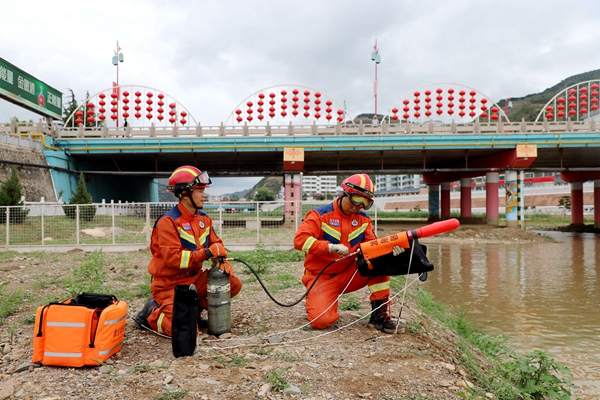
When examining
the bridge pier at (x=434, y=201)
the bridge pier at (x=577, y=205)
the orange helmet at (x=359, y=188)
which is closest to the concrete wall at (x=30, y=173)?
the orange helmet at (x=359, y=188)

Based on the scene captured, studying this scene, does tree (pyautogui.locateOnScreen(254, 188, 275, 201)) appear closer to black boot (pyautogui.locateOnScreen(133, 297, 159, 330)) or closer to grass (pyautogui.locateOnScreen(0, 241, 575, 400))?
grass (pyautogui.locateOnScreen(0, 241, 575, 400))

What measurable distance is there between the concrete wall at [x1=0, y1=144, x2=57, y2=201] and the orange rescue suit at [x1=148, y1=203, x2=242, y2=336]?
20.6 m

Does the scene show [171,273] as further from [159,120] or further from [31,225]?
[159,120]

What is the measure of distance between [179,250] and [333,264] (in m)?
1.80

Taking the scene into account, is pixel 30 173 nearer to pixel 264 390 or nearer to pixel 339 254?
pixel 339 254

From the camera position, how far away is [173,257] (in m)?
4.14

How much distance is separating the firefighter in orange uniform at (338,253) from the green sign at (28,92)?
81.1ft

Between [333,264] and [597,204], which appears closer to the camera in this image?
[333,264]

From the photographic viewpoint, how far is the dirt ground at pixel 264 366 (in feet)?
9.70

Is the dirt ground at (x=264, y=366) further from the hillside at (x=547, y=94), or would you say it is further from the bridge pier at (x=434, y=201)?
the hillside at (x=547, y=94)

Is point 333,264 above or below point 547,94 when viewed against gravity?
below

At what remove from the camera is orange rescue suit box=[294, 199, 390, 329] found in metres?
4.69

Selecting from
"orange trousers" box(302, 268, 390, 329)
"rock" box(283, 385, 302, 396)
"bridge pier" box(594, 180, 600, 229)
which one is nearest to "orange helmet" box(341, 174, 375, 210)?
"orange trousers" box(302, 268, 390, 329)

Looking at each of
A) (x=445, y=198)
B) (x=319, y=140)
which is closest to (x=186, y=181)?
(x=319, y=140)
